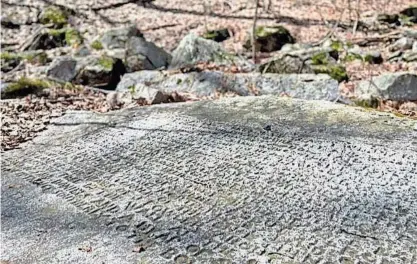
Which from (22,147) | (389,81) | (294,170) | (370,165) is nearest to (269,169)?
(294,170)

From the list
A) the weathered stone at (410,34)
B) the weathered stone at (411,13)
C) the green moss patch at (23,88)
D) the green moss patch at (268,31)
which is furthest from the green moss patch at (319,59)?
the weathered stone at (411,13)

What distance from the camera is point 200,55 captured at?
293 inches

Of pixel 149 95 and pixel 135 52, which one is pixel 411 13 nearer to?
pixel 135 52

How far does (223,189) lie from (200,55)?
492cm

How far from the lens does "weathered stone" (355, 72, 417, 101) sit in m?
5.43

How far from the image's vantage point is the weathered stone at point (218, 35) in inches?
391

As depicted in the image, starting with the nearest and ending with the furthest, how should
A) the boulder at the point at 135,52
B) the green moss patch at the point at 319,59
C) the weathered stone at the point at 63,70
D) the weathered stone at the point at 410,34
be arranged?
the green moss patch at the point at 319,59, the weathered stone at the point at 63,70, the boulder at the point at 135,52, the weathered stone at the point at 410,34

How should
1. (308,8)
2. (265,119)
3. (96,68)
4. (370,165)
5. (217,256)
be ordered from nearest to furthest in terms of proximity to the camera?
1. (217,256)
2. (370,165)
3. (265,119)
4. (96,68)
5. (308,8)

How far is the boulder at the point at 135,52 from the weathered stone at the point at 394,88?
124 inches

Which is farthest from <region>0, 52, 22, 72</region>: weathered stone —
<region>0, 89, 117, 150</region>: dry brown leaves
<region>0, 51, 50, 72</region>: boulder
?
<region>0, 89, 117, 150</region>: dry brown leaves

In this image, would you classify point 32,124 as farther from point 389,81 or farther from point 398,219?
point 389,81

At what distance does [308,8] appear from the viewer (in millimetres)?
11766

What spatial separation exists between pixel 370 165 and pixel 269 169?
531mm

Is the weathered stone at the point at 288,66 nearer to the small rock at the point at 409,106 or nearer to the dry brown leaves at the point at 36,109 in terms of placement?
the small rock at the point at 409,106
